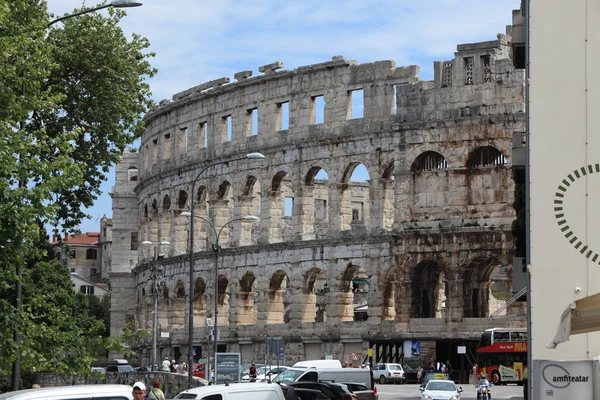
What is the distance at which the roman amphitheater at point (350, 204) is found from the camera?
58938 mm

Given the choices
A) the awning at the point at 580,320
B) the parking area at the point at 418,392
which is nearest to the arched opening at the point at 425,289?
the parking area at the point at 418,392

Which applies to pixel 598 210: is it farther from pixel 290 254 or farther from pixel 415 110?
pixel 290 254

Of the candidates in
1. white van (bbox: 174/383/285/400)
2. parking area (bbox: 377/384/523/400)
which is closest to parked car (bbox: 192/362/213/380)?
parking area (bbox: 377/384/523/400)

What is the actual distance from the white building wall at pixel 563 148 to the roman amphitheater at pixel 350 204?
3662 cm

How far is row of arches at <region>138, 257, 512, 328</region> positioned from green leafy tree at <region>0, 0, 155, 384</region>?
2293 cm

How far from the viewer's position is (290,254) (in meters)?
65.0

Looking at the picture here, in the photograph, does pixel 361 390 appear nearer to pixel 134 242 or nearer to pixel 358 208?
pixel 134 242

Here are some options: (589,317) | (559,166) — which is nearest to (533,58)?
(559,166)

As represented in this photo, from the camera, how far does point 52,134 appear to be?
35750mm

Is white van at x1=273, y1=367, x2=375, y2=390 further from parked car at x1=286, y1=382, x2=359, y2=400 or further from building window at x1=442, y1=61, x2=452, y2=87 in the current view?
building window at x1=442, y1=61, x2=452, y2=87

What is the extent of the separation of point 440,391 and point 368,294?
19.9 meters

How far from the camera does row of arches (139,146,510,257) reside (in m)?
59.2

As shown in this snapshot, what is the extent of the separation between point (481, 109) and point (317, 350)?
14.6 metres

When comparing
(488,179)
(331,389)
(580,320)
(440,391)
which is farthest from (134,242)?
(580,320)
